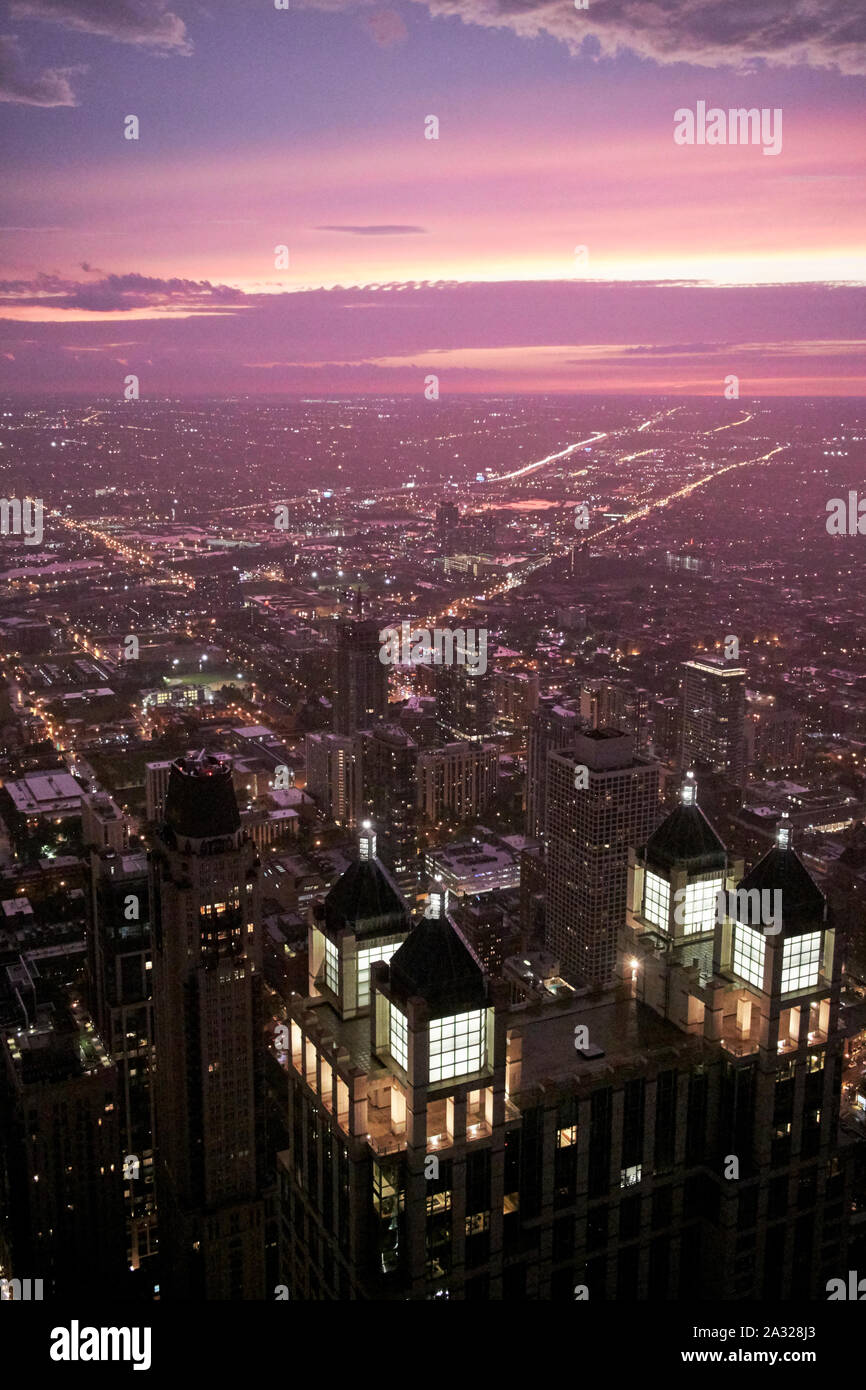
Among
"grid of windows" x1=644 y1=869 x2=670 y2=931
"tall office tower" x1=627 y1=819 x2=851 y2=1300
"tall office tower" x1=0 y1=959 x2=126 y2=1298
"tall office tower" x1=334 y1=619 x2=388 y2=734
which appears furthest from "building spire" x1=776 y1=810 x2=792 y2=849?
"tall office tower" x1=334 y1=619 x2=388 y2=734

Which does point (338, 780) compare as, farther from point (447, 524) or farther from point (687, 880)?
point (687, 880)

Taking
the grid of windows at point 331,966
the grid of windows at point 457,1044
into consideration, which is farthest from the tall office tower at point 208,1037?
the grid of windows at point 457,1044

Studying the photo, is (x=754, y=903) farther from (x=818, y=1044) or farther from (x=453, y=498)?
(x=453, y=498)

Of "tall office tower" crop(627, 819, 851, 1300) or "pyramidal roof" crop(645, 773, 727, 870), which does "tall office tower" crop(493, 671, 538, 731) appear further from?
"tall office tower" crop(627, 819, 851, 1300)

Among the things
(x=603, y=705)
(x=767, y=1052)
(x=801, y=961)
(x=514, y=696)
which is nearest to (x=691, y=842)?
(x=801, y=961)

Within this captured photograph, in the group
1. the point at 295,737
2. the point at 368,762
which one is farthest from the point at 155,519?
the point at 368,762
